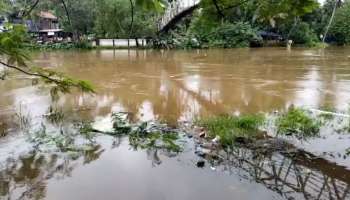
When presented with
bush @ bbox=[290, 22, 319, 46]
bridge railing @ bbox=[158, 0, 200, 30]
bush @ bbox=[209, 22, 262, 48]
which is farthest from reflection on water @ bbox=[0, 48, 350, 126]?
bush @ bbox=[290, 22, 319, 46]

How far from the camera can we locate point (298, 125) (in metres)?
6.79

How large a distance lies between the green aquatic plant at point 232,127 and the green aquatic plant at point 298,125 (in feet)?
1.29

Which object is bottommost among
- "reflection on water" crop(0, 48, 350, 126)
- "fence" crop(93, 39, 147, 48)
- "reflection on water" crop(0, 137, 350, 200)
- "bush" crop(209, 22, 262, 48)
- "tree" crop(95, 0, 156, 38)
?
"reflection on water" crop(0, 137, 350, 200)

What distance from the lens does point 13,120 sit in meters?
8.41

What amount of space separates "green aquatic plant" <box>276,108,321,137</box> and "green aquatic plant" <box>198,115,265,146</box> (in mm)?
393

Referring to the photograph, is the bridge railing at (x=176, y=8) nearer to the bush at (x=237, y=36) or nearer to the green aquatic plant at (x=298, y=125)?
the bush at (x=237, y=36)

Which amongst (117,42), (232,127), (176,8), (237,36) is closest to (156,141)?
(232,127)

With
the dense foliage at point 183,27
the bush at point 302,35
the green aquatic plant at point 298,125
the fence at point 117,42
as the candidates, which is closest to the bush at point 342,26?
the dense foliage at point 183,27

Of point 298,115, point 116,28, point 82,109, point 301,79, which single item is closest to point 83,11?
point 116,28

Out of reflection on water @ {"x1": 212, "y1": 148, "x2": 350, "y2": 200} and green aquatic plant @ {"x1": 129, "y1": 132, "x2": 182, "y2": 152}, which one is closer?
reflection on water @ {"x1": 212, "y1": 148, "x2": 350, "y2": 200}

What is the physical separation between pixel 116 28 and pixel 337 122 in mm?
28681

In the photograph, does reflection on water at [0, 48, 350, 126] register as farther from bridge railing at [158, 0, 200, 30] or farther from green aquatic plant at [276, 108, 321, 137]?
bridge railing at [158, 0, 200, 30]

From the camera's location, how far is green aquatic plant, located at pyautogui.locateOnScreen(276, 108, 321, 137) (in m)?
6.61

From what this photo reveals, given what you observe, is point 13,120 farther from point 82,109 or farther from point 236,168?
point 236,168
